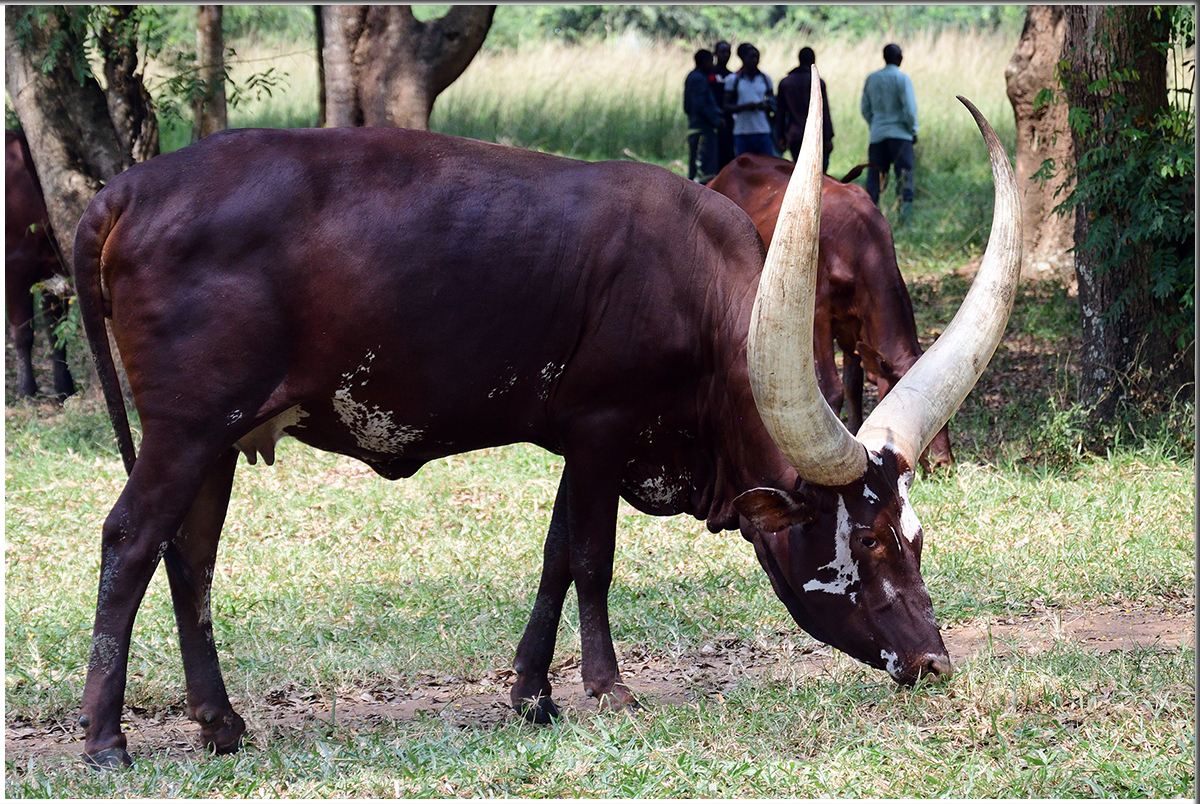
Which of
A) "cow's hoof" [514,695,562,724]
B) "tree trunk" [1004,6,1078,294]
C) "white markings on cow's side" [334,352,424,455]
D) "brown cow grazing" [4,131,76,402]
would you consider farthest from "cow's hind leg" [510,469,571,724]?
"tree trunk" [1004,6,1078,294]

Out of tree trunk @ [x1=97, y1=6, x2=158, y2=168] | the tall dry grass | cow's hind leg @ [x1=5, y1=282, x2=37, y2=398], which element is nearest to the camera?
tree trunk @ [x1=97, y1=6, x2=158, y2=168]

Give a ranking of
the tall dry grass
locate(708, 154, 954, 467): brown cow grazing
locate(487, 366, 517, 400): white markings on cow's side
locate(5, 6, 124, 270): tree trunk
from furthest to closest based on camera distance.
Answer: the tall dry grass → locate(5, 6, 124, 270): tree trunk → locate(708, 154, 954, 467): brown cow grazing → locate(487, 366, 517, 400): white markings on cow's side

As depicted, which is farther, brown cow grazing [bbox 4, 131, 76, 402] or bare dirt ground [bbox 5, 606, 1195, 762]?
brown cow grazing [bbox 4, 131, 76, 402]

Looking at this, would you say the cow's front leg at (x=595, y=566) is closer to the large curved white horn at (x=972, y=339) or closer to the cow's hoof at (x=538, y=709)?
the cow's hoof at (x=538, y=709)

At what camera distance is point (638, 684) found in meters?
4.53

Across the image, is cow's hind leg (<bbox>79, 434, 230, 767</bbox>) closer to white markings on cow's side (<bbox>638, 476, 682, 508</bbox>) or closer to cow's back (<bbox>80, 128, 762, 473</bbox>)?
cow's back (<bbox>80, 128, 762, 473</bbox>)

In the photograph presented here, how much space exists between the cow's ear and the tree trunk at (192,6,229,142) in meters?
3.91

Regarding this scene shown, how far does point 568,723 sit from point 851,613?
932 millimetres

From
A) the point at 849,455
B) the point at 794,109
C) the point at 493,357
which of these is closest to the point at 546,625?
the point at 493,357

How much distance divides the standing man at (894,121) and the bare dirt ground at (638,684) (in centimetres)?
871

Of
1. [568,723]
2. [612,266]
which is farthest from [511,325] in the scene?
[568,723]

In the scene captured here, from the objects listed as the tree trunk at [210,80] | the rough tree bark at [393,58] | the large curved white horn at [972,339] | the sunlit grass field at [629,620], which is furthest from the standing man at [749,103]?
the large curved white horn at [972,339]

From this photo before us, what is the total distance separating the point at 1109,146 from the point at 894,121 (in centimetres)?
628

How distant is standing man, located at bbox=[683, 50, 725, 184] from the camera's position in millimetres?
13875
